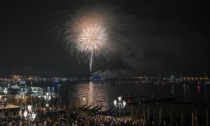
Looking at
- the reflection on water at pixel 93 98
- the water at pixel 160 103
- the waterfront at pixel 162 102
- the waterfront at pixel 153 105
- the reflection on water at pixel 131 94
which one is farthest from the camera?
the reflection on water at pixel 131 94

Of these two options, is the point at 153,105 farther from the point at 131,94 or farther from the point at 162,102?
the point at 131,94

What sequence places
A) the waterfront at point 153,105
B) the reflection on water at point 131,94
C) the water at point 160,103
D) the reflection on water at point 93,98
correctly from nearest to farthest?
the waterfront at point 153,105 < the water at point 160,103 < the reflection on water at point 93,98 < the reflection on water at point 131,94

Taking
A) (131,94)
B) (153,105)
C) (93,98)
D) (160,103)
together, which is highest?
(131,94)

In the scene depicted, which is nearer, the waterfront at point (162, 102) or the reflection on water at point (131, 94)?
the waterfront at point (162, 102)

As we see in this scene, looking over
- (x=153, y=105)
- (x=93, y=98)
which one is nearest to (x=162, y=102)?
(x=153, y=105)

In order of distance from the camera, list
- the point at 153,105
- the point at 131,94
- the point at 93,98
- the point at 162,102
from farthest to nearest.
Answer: the point at 131,94 < the point at 93,98 < the point at 162,102 < the point at 153,105

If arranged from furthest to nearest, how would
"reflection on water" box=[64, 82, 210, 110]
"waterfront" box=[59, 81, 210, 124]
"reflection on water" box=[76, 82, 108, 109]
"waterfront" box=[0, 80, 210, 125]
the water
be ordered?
"reflection on water" box=[64, 82, 210, 110] < "reflection on water" box=[76, 82, 108, 109] < the water < "waterfront" box=[59, 81, 210, 124] < "waterfront" box=[0, 80, 210, 125]

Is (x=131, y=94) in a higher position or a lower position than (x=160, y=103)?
higher

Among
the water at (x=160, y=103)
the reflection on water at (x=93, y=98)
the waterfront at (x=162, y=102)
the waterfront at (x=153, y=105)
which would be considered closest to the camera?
the waterfront at (x=153, y=105)

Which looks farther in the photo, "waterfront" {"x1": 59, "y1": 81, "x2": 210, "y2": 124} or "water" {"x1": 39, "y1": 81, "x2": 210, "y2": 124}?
"water" {"x1": 39, "y1": 81, "x2": 210, "y2": 124}

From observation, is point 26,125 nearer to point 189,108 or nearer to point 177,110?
point 177,110

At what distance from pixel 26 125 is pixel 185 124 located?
1925 centimetres

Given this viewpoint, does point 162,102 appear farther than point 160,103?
Yes

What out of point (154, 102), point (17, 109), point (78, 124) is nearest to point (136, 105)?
point (154, 102)
